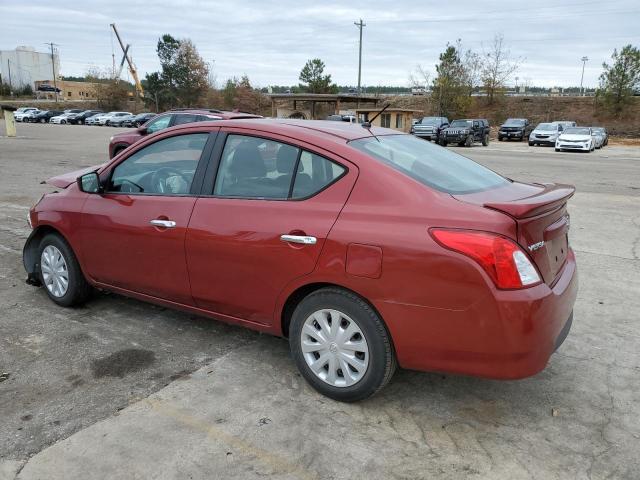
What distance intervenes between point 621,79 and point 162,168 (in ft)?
195

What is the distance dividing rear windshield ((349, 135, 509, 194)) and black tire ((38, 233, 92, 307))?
2.64m

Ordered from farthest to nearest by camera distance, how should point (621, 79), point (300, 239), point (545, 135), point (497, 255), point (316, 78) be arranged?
point (316, 78) → point (621, 79) → point (545, 135) → point (300, 239) → point (497, 255)

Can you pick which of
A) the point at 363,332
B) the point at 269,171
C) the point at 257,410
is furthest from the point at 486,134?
the point at 257,410

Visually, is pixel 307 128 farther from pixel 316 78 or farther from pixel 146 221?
pixel 316 78

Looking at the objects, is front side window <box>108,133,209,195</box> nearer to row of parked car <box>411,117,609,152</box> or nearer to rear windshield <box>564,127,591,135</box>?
row of parked car <box>411,117,609,152</box>

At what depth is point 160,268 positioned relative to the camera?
3.85 meters

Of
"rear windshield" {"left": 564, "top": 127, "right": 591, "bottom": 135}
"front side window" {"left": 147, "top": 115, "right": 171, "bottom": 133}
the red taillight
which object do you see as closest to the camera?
the red taillight

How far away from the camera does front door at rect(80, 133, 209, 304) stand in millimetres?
3750

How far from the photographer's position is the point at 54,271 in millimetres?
4633

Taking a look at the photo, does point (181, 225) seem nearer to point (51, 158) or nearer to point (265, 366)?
point (265, 366)

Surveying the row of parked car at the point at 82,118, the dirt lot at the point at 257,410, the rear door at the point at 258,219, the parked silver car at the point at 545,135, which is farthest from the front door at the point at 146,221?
the row of parked car at the point at 82,118

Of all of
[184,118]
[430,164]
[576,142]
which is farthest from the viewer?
[576,142]

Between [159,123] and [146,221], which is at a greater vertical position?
[159,123]

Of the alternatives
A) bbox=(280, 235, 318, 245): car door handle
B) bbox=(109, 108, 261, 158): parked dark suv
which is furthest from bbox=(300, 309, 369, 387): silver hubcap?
bbox=(109, 108, 261, 158): parked dark suv
